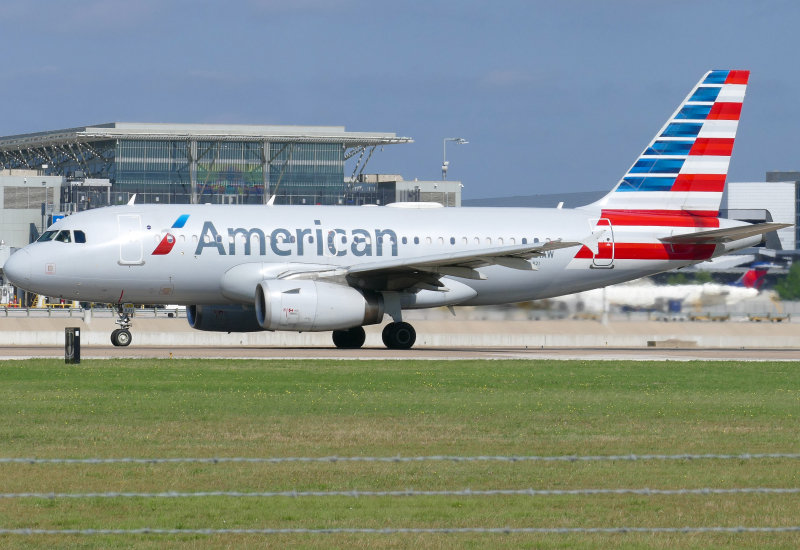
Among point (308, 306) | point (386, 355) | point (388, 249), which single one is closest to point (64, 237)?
point (308, 306)

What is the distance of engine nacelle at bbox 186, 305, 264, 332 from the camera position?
3416 cm

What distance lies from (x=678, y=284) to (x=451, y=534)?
33.0 metres

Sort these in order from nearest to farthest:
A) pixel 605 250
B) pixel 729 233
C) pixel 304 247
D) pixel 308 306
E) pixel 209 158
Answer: pixel 308 306
pixel 304 247
pixel 729 233
pixel 605 250
pixel 209 158

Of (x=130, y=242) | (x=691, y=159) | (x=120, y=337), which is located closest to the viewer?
(x=130, y=242)

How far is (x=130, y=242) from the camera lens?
105 ft

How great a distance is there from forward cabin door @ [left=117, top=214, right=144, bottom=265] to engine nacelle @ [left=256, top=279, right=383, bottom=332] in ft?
12.2

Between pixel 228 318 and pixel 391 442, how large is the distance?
67.6 ft

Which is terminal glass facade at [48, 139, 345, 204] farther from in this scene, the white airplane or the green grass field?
the green grass field

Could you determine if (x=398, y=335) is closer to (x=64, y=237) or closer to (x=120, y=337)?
(x=120, y=337)

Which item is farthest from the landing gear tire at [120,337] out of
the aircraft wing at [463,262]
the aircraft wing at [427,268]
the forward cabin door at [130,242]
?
the aircraft wing at [463,262]

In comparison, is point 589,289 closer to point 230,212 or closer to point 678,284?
point 678,284

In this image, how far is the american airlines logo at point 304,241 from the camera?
32.4 meters

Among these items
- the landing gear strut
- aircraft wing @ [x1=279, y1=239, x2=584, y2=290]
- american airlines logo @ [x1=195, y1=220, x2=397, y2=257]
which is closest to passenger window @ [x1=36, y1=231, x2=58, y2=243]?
the landing gear strut

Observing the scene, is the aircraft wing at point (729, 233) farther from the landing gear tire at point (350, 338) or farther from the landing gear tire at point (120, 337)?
the landing gear tire at point (120, 337)
